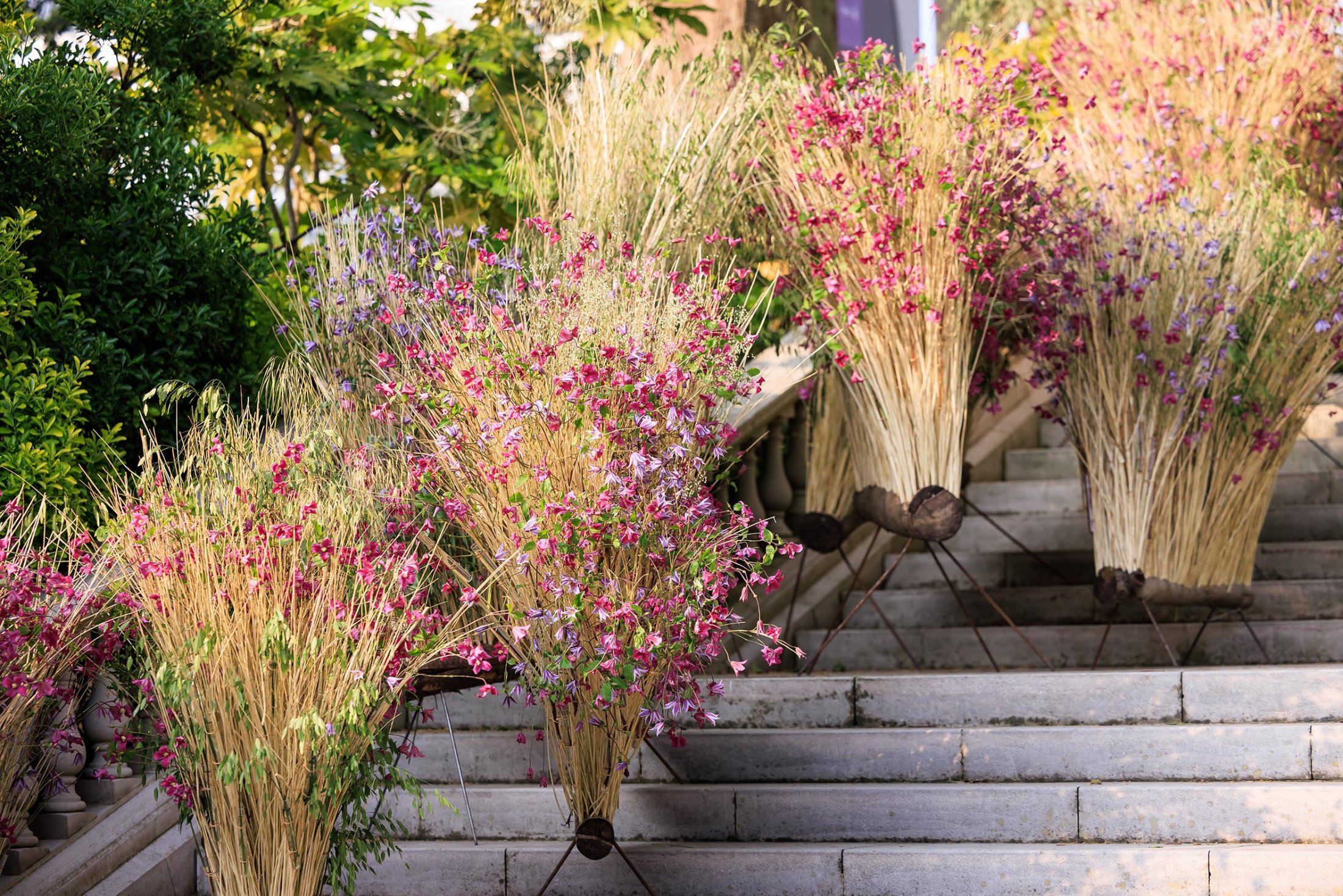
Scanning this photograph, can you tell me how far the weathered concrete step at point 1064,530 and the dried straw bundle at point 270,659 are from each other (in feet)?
10.5

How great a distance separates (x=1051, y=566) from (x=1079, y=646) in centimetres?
55

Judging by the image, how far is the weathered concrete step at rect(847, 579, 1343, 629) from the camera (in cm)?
499

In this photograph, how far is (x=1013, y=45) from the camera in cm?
855

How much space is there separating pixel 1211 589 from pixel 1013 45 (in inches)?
197

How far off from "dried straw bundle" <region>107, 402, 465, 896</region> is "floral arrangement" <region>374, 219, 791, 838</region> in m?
0.24

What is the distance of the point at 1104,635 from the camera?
4.70 m

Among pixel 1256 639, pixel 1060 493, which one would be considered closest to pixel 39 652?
pixel 1256 639

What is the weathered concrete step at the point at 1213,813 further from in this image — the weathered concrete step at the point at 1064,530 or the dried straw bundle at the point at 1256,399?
the weathered concrete step at the point at 1064,530

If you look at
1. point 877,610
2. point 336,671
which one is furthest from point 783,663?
point 336,671

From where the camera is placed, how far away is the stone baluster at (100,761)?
360cm

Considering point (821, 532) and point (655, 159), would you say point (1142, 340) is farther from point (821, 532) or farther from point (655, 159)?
point (655, 159)

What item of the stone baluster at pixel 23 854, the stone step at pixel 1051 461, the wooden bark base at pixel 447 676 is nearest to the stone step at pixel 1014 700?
the wooden bark base at pixel 447 676

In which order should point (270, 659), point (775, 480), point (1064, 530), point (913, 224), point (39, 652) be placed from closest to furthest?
point (270, 659) < point (39, 652) < point (913, 224) < point (775, 480) < point (1064, 530)

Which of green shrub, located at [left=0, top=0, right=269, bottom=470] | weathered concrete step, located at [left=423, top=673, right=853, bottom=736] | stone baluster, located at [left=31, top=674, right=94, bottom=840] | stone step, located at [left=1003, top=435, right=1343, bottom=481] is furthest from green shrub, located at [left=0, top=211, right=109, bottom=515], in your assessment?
stone step, located at [left=1003, top=435, right=1343, bottom=481]
